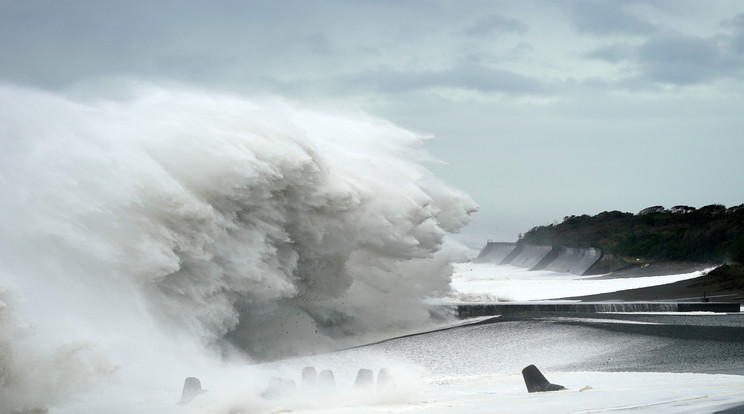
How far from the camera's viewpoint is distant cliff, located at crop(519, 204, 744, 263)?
68.9 m

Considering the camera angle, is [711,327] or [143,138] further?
[711,327]

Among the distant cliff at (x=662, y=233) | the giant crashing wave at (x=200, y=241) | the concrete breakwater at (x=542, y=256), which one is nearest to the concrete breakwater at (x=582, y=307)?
the giant crashing wave at (x=200, y=241)

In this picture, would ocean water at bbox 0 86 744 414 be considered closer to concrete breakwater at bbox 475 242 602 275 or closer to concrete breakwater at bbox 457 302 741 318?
concrete breakwater at bbox 457 302 741 318

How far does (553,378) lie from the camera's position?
14.2 m

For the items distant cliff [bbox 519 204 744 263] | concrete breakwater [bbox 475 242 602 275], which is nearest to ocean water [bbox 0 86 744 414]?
distant cliff [bbox 519 204 744 263]

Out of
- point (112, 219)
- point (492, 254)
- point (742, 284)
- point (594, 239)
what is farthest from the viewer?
point (492, 254)

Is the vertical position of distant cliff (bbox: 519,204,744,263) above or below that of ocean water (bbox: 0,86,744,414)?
above

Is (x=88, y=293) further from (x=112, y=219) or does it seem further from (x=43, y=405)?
(x=43, y=405)

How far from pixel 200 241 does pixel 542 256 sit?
83.9 m

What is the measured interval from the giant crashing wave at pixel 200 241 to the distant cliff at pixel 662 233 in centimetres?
3114

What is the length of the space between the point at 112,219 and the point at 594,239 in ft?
276

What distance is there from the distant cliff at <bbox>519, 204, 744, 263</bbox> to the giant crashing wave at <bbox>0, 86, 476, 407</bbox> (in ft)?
102

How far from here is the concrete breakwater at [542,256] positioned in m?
83.0

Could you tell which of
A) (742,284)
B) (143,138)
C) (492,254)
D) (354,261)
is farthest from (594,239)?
(143,138)
